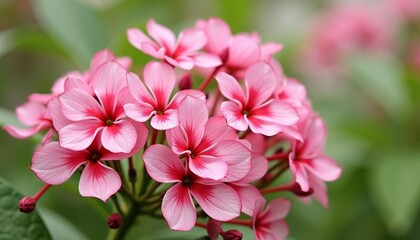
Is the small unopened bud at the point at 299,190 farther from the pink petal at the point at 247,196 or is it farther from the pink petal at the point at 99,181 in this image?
the pink petal at the point at 99,181

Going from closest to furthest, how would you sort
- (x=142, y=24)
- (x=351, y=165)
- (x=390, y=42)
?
(x=142, y=24)
(x=351, y=165)
(x=390, y=42)

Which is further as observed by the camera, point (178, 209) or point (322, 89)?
point (322, 89)

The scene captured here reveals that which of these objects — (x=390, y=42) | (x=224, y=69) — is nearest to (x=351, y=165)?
(x=390, y=42)

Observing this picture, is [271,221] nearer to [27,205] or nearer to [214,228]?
[214,228]

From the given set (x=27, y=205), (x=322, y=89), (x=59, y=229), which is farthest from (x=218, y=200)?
(x=322, y=89)

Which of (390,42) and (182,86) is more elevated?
(182,86)

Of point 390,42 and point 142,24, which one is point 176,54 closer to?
point 142,24

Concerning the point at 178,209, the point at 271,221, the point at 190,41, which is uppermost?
the point at 190,41

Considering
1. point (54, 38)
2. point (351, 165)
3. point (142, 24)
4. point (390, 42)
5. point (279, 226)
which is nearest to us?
point (279, 226)

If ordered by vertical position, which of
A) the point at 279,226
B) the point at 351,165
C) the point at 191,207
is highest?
the point at 191,207
